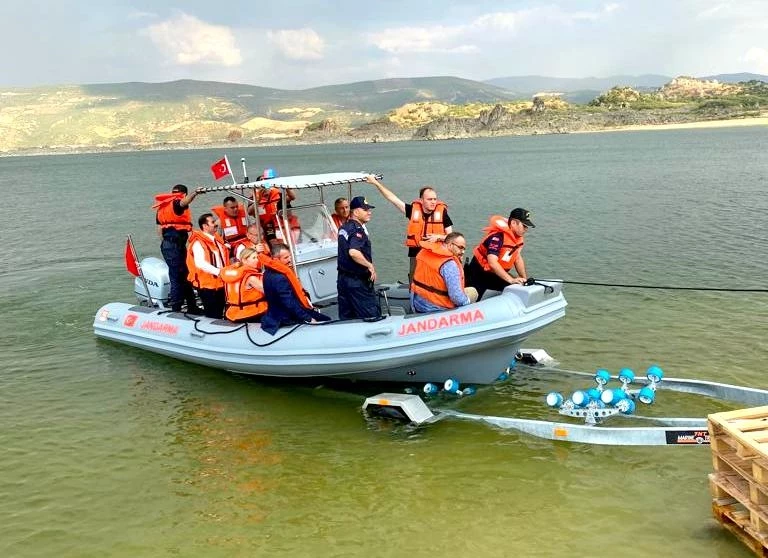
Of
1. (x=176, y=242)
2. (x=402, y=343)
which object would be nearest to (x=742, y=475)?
(x=402, y=343)

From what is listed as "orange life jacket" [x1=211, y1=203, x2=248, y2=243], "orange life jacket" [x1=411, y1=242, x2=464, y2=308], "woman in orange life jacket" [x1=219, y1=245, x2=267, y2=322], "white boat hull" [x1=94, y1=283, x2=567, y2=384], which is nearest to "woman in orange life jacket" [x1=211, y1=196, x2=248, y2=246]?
"orange life jacket" [x1=211, y1=203, x2=248, y2=243]

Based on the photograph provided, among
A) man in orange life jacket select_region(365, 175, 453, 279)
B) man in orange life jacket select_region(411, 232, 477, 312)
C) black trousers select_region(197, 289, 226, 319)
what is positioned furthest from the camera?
black trousers select_region(197, 289, 226, 319)

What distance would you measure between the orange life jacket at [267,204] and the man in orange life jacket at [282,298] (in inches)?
41.4

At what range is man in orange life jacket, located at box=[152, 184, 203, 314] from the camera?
9.35m

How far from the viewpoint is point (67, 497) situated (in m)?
5.95

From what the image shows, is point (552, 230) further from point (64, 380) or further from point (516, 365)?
point (64, 380)

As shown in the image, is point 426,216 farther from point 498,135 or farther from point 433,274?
point 498,135

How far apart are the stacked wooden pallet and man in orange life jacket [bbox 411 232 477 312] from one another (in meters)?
3.02

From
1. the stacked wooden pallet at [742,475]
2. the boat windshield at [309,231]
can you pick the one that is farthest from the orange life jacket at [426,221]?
the stacked wooden pallet at [742,475]

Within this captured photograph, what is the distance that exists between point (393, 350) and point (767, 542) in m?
3.80

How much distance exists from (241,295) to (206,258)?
2.84 ft

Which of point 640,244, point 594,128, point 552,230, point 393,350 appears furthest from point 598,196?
point 594,128

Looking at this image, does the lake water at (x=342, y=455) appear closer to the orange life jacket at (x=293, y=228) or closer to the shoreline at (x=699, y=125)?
the orange life jacket at (x=293, y=228)

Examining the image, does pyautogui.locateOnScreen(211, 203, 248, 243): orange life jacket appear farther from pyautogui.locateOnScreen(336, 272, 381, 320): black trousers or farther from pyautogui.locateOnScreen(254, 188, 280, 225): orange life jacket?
pyautogui.locateOnScreen(336, 272, 381, 320): black trousers
